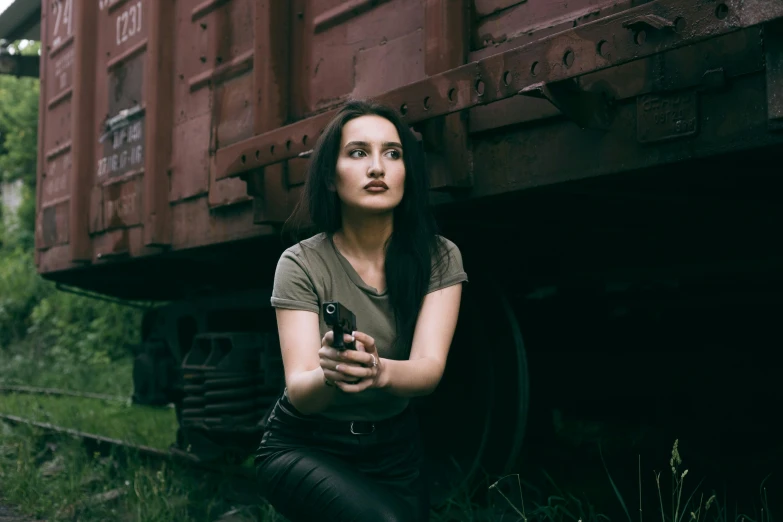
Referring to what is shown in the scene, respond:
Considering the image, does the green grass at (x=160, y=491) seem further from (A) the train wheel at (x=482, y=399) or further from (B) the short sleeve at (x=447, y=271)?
(B) the short sleeve at (x=447, y=271)

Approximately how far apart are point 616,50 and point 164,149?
3.06 m

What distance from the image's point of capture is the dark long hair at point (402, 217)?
1.95 m

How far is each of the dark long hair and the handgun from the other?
15.6 inches

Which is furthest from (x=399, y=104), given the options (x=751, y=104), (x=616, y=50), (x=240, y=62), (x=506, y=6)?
(x=240, y=62)

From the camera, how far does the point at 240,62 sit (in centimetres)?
394

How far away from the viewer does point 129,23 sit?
16.8ft

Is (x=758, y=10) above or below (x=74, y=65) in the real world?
below

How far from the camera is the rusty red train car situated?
6.57ft

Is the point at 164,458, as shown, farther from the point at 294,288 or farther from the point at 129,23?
the point at 294,288

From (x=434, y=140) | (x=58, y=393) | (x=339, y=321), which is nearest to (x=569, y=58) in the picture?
(x=434, y=140)

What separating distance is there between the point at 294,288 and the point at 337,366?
369 mm

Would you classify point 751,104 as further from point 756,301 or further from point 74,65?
point 74,65

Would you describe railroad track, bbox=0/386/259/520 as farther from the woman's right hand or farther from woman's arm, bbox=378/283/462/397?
the woman's right hand

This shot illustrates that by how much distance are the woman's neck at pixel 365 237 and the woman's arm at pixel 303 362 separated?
206 millimetres
